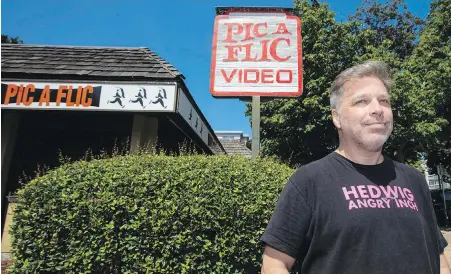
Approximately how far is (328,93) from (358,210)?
12869 mm

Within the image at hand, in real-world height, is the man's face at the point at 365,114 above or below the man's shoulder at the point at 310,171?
above

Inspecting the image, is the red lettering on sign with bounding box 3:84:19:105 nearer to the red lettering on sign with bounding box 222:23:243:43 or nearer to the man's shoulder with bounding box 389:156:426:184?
the red lettering on sign with bounding box 222:23:243:43

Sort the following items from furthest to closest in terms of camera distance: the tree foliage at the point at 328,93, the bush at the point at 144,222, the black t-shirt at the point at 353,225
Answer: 1. the tree foliage at the point at 328,93
2. the bush at the point at 144,222
3. the black t-shirt at the point at 353,225

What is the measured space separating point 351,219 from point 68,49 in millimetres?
8745

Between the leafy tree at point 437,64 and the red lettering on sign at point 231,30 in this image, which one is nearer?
the red lettering on sign at point 231,30

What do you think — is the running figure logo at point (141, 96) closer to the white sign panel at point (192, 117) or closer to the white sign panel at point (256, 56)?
the white sign panel at point (192, 117)

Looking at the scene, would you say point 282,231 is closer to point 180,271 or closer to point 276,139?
point 180,271

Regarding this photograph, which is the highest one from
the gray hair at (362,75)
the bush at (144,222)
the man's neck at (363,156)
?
the gray hair at (362,75)

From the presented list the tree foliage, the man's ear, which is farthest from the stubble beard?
the tree foliage

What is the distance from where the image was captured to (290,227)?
5.07 ft

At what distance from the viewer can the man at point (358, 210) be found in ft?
4.89

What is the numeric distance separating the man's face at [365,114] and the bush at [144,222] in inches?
74.9

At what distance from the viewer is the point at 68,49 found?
8.46 meters

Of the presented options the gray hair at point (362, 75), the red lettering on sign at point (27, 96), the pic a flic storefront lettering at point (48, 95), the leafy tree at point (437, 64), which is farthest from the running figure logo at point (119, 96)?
the leafy tree at point (437, 64)
